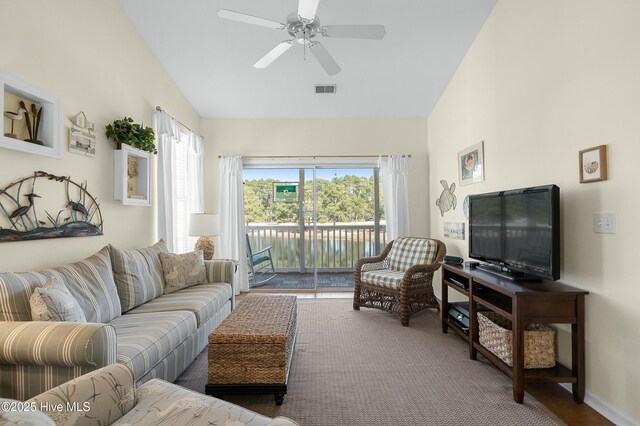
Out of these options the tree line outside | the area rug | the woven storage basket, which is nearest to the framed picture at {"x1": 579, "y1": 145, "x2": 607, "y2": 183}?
the woven storage basket

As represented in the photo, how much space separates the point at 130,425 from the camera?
112 centimetres

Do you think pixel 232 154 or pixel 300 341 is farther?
pixel 232 154

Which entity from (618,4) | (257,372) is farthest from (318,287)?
(618,4)

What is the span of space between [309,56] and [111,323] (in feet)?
10.1

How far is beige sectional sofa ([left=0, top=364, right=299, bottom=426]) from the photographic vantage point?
106 centimetres

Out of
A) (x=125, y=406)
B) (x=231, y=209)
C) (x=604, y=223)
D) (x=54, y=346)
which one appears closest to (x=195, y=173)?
(x=231, y=209)

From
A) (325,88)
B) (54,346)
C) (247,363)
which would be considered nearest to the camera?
(54,346)

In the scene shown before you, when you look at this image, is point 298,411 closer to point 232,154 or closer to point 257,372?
point 257,372

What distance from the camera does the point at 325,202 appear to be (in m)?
5.30

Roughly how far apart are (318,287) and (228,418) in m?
4.03

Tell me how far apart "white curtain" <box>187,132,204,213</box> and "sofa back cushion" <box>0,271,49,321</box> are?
2.74 meters

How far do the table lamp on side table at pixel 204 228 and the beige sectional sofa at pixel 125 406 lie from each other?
2.80m

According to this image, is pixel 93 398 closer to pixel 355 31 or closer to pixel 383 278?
pixel 355 31

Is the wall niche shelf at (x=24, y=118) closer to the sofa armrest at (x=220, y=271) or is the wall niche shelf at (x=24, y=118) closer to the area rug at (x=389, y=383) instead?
the sofa armrest at (x=220, y=271)
